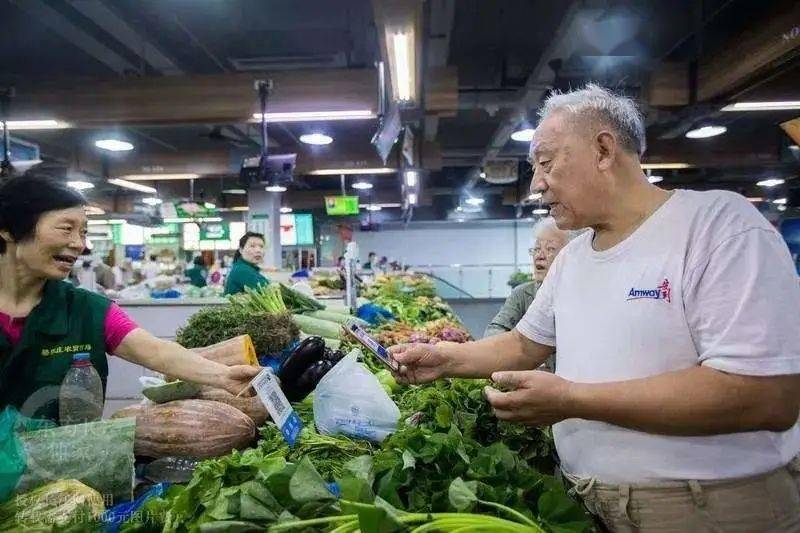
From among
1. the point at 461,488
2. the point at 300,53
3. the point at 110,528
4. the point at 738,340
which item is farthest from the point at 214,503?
the point at 300,53

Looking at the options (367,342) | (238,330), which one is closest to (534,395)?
(367,342)

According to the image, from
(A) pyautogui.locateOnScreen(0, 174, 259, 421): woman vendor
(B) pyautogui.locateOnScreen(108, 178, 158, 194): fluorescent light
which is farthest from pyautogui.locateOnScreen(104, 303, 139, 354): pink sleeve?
(B) pyautogui.locateOnScreen(108, 178, 158, 194): fluorescent light

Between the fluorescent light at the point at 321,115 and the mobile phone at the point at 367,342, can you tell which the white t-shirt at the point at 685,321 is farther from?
the fluorescent light at the point at 321,115

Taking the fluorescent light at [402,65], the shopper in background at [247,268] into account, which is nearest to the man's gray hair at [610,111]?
the fluorescent light at [402,65]

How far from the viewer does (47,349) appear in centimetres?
229

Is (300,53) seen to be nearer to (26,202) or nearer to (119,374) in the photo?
(119,374)

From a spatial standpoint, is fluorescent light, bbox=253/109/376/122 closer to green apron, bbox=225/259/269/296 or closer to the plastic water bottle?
green apron, bbox=225/259/269/296

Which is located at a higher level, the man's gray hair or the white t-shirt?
the man's gray hair

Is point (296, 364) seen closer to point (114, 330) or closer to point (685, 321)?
point (114, 330)

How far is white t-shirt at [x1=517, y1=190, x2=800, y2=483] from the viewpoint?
4.55ft

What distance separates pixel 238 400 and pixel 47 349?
78cm

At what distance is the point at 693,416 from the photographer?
1.42 m

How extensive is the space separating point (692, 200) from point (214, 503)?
149cm

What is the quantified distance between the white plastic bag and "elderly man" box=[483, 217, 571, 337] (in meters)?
2.12
